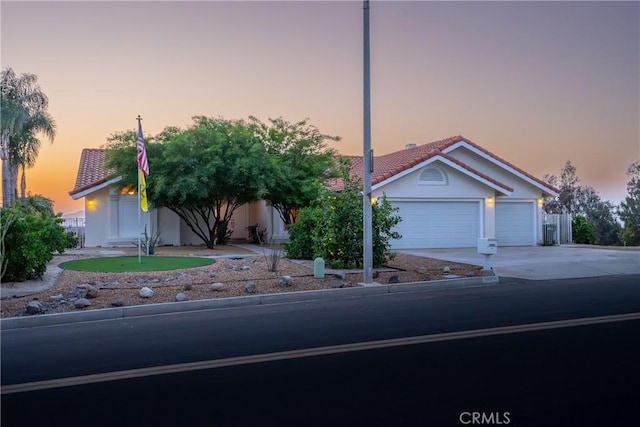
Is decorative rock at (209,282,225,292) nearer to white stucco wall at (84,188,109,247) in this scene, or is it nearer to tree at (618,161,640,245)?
white stucco wall at (84,188,109,247)

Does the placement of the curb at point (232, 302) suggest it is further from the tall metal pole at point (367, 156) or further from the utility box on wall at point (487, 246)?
the utility box on wall at point (487, 246)

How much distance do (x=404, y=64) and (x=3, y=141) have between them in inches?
829

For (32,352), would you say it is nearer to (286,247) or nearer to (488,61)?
(286,247)

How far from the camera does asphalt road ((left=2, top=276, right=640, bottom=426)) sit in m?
4.71

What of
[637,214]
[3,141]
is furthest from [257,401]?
[637,214]

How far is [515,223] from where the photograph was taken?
2512cm

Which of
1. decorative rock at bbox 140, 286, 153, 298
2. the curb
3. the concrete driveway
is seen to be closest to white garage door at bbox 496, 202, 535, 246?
the concrete driveway

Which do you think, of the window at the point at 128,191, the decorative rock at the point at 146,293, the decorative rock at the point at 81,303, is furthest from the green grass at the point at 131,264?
the window at the point at 128,191

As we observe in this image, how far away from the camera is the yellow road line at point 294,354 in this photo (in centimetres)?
581

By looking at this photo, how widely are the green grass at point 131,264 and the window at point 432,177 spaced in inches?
381

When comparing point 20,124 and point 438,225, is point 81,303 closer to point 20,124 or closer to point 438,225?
point 438,225

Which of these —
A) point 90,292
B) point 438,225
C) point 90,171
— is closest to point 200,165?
point 90,171

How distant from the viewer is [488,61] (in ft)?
65.2

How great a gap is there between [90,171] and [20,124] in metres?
5.03
